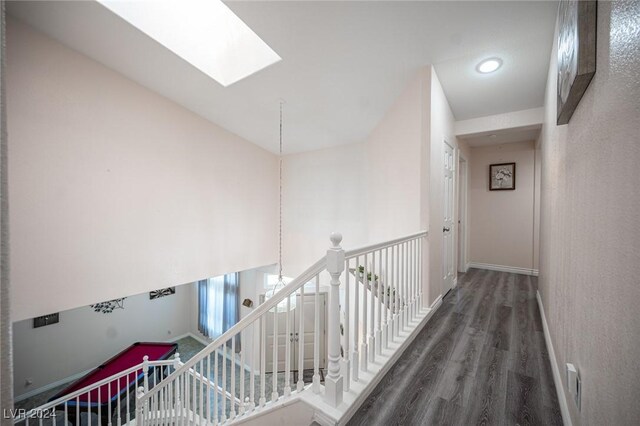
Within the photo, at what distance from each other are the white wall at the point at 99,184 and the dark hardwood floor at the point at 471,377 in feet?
11.0

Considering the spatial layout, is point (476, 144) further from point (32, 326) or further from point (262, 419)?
point (32, 326)

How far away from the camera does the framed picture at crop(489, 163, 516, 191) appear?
414 centimetres

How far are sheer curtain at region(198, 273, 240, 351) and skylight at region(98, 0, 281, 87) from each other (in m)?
4.86

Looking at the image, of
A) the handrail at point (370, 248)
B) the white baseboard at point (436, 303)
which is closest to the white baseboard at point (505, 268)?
the white baseboard at point (436, 303)

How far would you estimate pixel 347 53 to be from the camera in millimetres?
2430

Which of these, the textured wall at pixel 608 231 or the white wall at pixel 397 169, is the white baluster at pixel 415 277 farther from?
the textured wall at pixel 608 231

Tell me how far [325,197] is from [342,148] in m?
1.01

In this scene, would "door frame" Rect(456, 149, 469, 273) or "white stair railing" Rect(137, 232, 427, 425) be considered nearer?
"white stair railing" Rect(137, 232, 427, 425)

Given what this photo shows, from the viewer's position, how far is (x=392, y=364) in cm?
172

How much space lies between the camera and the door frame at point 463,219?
13.8 ft

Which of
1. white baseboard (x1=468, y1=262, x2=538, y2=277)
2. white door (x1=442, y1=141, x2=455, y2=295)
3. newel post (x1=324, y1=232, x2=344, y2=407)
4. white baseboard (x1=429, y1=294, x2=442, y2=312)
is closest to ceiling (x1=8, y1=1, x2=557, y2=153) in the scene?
white door (x1=442, y1=141, x2=455, y2=295)

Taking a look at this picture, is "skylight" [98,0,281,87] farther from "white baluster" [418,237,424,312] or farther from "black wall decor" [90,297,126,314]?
"black wall decor" [90,297,126,314]

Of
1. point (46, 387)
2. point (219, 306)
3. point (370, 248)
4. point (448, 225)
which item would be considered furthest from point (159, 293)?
point (448, 225)

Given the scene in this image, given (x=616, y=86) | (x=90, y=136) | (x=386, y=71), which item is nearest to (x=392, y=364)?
(x=616, y=86)
